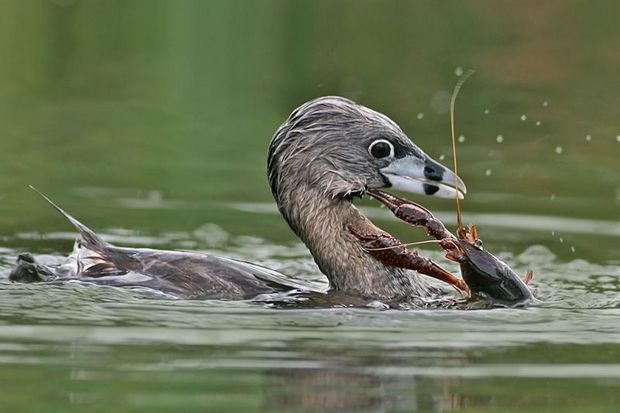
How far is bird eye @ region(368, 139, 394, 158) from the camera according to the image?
396 inches

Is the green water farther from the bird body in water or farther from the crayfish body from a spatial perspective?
the bird body in water

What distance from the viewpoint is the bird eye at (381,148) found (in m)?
10.1

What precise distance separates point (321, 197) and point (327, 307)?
0.95m

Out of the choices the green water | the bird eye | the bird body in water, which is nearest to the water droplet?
the green water

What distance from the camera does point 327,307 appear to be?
372 inches

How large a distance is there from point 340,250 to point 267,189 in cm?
353

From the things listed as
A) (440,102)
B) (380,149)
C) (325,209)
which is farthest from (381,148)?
(440,102)

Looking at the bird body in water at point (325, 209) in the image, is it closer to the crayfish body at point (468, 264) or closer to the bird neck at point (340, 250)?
the bird neck at point (340, 250)

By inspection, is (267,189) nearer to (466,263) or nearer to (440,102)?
(466,263)

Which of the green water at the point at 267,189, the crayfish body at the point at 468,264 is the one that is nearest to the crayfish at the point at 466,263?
the crayfish body at the point at 468,264

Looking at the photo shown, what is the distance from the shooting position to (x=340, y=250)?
10.2 meters

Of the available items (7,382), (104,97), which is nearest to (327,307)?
(7,382)

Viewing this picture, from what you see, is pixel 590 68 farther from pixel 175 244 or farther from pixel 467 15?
pixel 175 244

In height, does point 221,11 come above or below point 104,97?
above
